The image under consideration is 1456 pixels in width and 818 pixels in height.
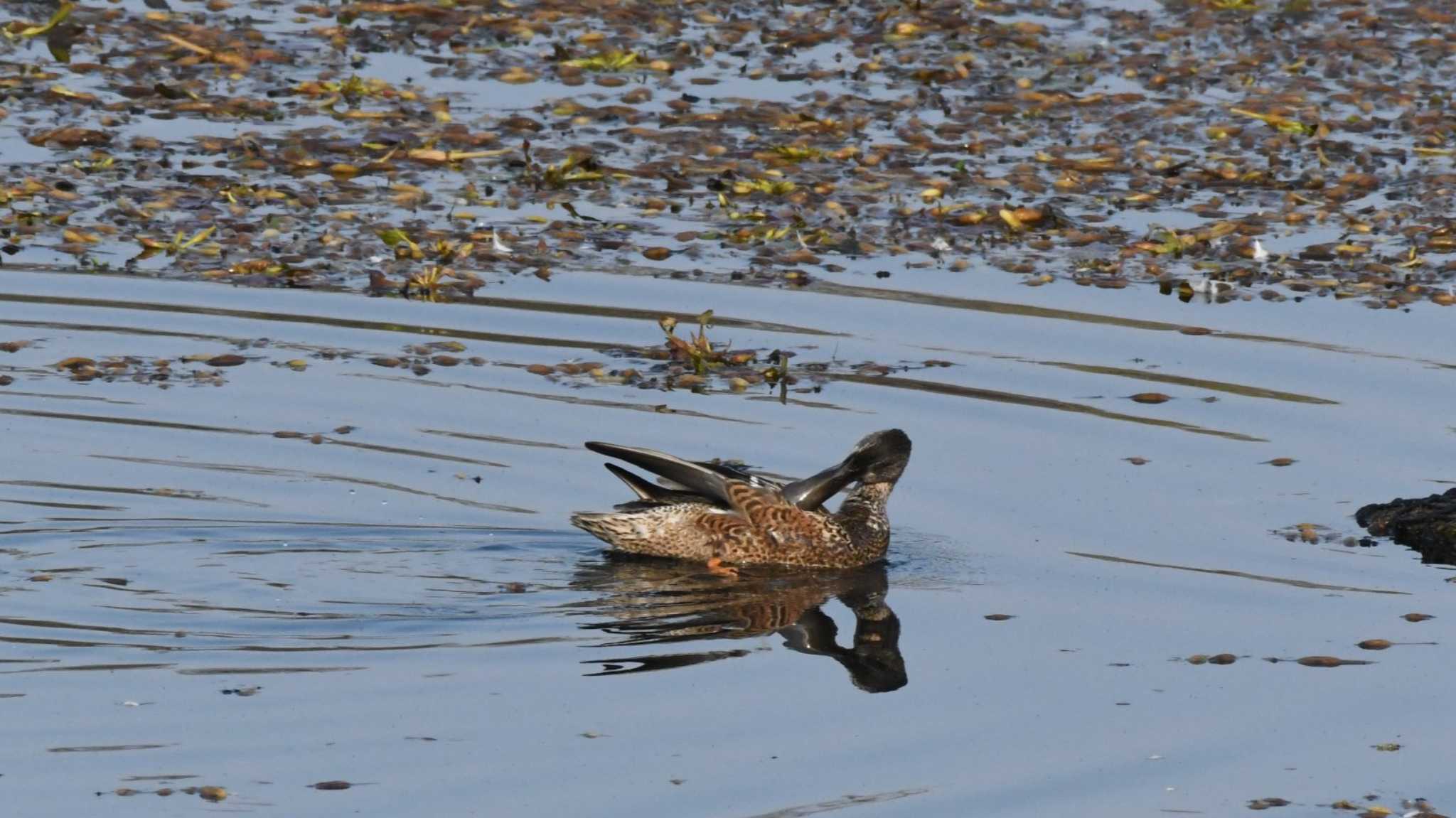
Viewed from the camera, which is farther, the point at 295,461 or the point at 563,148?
the point at 563,148

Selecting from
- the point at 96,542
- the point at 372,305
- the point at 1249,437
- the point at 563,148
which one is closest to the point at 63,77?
the point at 563,148

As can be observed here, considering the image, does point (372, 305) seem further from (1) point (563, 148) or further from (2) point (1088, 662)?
Result: (2) point (1088, 662)

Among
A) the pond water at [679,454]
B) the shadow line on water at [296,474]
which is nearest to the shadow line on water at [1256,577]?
the pond water at [679,454]

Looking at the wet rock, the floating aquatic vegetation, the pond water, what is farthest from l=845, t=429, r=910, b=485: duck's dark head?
the floating aquatic vegetation

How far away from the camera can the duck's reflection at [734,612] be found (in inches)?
368

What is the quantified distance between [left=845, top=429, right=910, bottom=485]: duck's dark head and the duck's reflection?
424 mm

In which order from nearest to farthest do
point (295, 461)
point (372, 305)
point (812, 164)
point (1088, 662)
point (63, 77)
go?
1. point (1088, 662)
2. point (295, 461)
3. point (372, 305)
4. point (812, 164)
5. point (63, 77)

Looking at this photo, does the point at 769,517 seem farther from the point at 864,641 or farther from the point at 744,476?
the point at 864,641

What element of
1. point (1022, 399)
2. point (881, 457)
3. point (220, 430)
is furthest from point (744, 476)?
point (220, 430)

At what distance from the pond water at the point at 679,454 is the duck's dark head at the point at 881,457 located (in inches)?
11.4

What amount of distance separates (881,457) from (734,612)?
50.1 inches

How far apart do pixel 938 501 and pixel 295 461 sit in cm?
294

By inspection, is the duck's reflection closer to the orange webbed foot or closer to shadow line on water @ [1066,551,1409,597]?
the orange webbed foot

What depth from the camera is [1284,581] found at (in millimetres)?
10312
